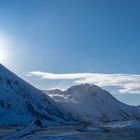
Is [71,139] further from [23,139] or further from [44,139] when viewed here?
[23,139]

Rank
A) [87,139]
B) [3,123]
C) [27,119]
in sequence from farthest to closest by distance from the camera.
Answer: [27,119], [3,123], [87,139]

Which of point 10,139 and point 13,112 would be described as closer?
point 10,139

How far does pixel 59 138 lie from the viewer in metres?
66.8

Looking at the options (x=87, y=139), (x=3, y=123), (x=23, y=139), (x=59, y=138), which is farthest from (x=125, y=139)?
(x=3, y=123)

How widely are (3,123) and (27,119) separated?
26.1 metres

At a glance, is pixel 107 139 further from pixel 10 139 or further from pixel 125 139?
pixel 10 139

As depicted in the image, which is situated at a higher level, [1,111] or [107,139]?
[1,111]

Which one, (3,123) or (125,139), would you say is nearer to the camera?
(125,139)

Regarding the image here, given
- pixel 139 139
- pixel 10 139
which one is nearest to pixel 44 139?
pixel 10 139

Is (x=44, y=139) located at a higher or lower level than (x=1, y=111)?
lower

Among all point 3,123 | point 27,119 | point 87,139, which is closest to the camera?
point 87,139

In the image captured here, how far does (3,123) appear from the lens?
564 ft

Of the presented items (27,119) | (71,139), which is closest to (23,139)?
(71,139)

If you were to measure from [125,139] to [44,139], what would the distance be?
1655 centimetres
